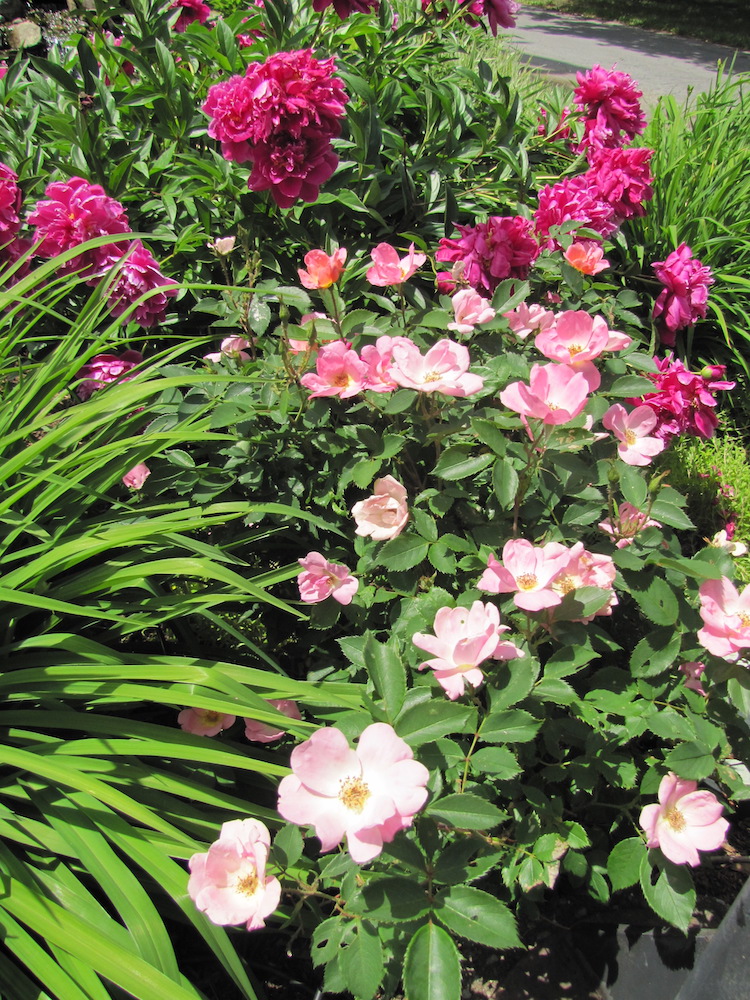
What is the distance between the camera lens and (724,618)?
0.86m

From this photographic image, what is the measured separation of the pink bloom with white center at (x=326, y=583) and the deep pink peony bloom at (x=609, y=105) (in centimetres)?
133

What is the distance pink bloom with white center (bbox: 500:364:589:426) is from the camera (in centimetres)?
90

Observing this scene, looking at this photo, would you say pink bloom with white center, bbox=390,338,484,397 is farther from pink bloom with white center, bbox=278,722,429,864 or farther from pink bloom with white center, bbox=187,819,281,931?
pink bloom with white center, bbox=187,819,281,931

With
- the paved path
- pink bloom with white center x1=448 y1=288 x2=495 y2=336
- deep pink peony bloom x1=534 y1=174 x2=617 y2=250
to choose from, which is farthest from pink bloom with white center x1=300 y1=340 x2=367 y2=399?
the paved path

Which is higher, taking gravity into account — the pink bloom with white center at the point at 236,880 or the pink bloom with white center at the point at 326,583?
the pink bloom with white center at the point at 326,583

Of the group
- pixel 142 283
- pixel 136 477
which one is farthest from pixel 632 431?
pixel 142 283

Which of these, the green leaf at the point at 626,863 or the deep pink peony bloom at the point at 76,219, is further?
the deep pink peony bloom at the point at 76,219

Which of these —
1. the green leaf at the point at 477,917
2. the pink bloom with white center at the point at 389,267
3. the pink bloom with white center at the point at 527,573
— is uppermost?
the pink bloom with white center at the point at 389,267

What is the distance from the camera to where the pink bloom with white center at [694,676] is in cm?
97

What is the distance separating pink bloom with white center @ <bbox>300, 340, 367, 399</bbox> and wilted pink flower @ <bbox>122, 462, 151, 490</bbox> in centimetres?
44

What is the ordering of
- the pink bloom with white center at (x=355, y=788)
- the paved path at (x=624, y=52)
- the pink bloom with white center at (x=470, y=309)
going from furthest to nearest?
the paved path at (x=624, y=52) < the pink bloom with white center at (x=470, y=309) < the pink bloom with white center at (x=355, y=788)

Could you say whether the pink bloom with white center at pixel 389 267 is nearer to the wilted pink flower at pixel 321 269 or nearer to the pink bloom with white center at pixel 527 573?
the wilted pink flower at pixel 321 269

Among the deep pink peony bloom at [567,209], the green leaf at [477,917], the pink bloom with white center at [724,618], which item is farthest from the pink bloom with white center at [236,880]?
the deep pink peony bloom at [567,209]

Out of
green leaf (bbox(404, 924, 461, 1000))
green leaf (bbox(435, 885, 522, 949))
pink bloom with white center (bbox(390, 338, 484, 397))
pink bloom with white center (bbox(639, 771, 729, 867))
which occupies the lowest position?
green leaf (bbox(404, 924, 461, 1000))
